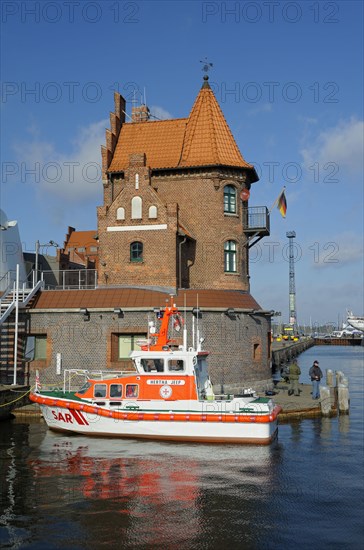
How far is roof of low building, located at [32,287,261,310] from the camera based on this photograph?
107 feet

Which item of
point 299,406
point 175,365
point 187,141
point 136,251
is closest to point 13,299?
point 136,251

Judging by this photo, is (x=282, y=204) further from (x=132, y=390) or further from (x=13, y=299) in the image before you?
(x=132, y=390)

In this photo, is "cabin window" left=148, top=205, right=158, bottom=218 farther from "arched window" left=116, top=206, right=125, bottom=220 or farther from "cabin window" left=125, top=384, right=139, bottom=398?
"cabin window" left=125, top=384, right=139, bottom=398

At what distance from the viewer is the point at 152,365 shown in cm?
2472

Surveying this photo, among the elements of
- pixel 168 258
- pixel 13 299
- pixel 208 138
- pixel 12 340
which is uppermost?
pixel 208 138

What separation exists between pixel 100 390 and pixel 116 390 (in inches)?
28.5

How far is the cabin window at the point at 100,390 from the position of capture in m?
24.6

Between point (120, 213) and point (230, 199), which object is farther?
point (230, 199)

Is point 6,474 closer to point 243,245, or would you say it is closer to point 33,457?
point 33,457

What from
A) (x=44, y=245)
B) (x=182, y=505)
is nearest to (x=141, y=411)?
(x=182, y=505)

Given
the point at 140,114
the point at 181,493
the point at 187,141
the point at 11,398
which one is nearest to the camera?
the point at 181,493

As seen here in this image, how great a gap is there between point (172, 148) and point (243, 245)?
8418 millimetres

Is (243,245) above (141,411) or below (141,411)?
above

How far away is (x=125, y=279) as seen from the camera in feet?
115
